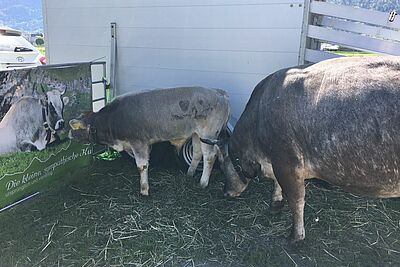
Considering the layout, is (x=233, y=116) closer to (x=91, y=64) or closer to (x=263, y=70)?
(x=263, y=70)

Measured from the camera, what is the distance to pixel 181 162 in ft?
18.9

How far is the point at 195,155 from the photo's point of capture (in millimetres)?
5465

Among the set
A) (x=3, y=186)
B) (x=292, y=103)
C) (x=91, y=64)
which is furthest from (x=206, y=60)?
(x=3, y=186)

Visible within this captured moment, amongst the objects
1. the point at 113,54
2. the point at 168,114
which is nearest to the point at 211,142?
the point at 168,114

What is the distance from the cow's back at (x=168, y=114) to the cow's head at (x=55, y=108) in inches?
24.9

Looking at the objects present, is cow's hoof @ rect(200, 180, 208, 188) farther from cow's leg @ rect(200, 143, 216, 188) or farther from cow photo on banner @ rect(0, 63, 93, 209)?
cow photo on banner @ rect(0, 63, 93, 209)

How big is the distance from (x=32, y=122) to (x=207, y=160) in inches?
90.5

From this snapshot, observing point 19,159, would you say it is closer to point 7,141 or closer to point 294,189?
point 7,141

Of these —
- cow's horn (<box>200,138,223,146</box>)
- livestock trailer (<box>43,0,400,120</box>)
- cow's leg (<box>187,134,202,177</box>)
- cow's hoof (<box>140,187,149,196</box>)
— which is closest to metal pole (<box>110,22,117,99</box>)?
livestock trailer (<box>43,0,400,120</box>)

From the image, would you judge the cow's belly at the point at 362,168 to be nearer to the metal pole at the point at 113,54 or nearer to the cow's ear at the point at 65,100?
the cow's ear at the point at 65,100

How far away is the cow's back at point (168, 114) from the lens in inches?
191

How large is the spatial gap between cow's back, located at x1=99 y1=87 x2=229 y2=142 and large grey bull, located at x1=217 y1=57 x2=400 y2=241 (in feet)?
3.71

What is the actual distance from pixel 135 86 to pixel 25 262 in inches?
125

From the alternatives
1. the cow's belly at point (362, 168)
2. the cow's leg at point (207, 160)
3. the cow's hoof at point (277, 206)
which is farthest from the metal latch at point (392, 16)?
the cow's leg at point (207, 160)
